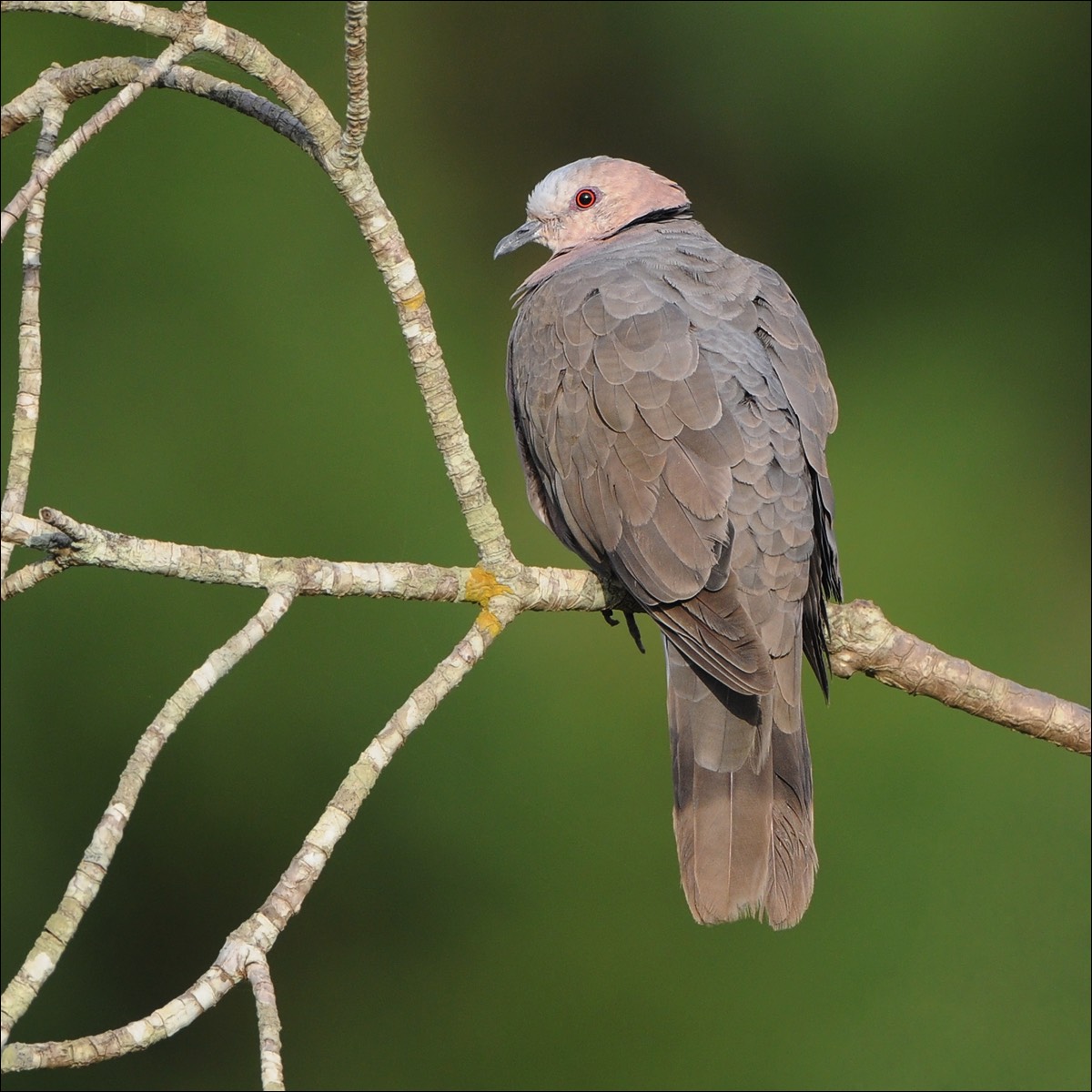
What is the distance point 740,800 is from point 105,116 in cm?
160

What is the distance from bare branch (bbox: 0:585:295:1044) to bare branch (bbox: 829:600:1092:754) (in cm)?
137

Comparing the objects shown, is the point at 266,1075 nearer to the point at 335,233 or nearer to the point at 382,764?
the point at 382,764

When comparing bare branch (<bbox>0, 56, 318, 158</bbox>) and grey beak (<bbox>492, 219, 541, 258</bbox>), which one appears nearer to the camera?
bare branch (<bbox>0, 56, 318, 158</bbox>)

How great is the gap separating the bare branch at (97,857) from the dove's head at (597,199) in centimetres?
204

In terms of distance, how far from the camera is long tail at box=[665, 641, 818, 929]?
245cm

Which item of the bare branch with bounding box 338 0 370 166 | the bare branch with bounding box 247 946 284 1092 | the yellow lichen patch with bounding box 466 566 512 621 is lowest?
the bare branch with bounding box 247 946 284 1092

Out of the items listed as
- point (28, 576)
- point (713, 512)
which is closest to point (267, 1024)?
point (28, 576)

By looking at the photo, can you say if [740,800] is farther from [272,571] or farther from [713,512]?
[272,571]

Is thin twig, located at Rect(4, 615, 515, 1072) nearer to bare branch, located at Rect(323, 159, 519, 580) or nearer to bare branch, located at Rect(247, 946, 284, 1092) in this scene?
bare branch, located at Rect(247, 946, 284, 1092)

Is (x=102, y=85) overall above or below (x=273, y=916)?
above

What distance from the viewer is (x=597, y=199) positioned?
343cm

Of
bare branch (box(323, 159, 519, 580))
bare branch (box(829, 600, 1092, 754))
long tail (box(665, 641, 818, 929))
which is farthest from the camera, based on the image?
bare branch (box(829, 600, 1092, 754))

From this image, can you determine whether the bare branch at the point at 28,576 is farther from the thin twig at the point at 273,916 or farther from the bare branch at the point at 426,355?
the bare branch at the point at 426,355

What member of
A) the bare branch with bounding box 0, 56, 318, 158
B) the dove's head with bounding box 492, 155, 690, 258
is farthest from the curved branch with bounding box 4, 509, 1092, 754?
the dove's head with bounding box 492, 155, 690, 258
